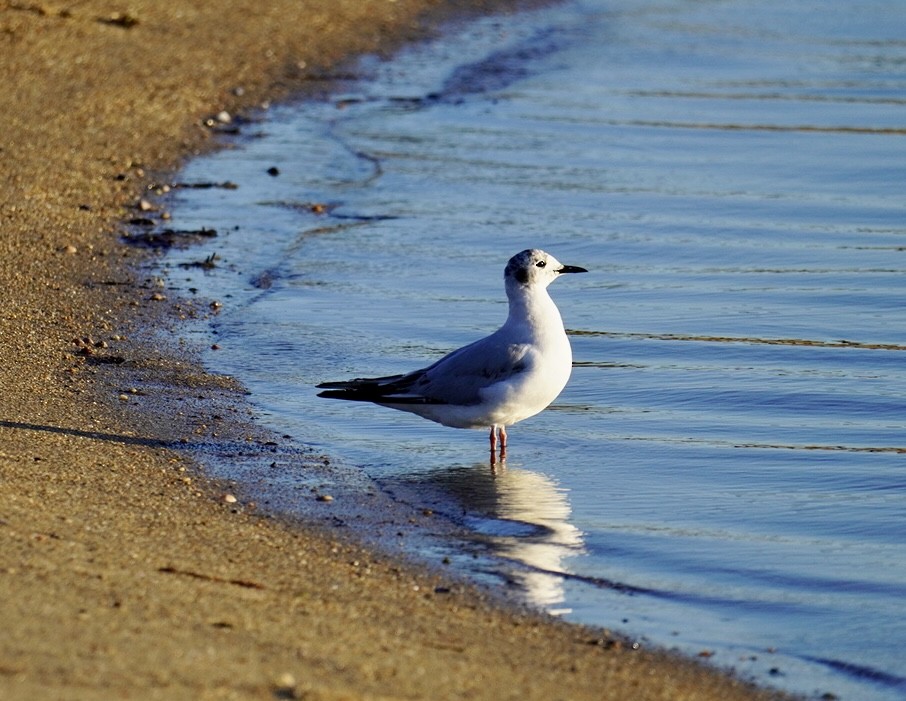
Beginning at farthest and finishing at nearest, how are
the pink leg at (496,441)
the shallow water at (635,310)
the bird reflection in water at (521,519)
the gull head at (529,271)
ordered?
the gull head at (529,271) → the pink leg at (496,441) → the shallow water at (635,310) → the bird reflection in water at (521,519)

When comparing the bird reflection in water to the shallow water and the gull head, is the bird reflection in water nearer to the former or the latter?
the shallow water

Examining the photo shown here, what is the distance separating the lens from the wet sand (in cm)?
411

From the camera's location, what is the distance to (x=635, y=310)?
Answer: 8711 mm

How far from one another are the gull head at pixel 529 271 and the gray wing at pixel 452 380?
28 cm

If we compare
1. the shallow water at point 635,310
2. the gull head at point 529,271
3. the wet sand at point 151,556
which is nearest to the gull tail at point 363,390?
the shallow water at point 635,310

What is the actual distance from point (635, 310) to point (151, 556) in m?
4.29

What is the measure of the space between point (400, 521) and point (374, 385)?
0.93 metres

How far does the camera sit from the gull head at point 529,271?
6.86m

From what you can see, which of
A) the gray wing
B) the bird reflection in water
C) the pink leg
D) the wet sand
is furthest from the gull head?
the wet sand

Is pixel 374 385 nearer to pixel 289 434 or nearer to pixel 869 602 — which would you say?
pixel 289 434

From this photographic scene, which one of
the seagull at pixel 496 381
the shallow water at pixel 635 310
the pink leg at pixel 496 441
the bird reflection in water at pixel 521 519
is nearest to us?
the bird reflection in water at pixel 521 519

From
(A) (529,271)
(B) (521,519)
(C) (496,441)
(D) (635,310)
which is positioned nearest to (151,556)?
(B) (521,519)

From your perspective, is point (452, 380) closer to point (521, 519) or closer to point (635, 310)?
point (521, 519)

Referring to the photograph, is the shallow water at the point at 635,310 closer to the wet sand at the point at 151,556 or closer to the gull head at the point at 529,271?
the wet sand at the point at 151,556
